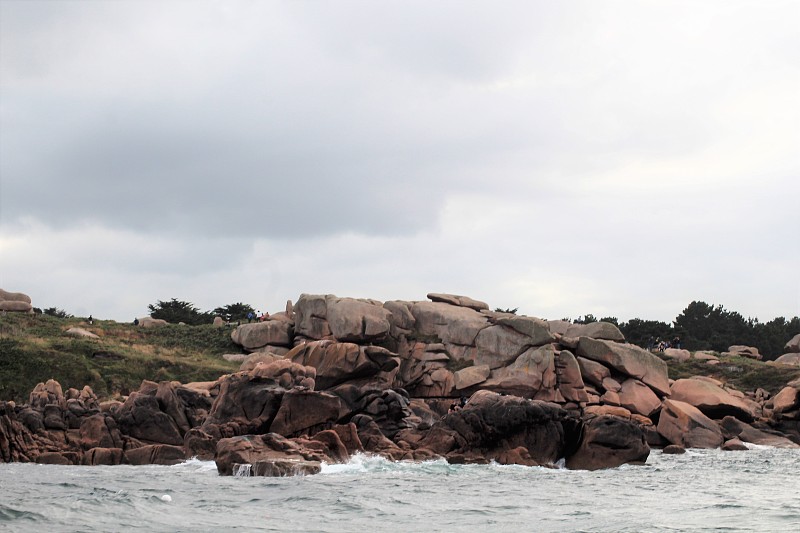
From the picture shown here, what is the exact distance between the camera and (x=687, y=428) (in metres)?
48.7

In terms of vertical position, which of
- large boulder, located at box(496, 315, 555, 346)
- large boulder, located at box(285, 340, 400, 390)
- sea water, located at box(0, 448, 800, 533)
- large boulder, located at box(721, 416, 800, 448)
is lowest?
sea water, located at box(0, 448, 800, 533)

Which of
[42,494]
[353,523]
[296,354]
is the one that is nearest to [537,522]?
[353,523]

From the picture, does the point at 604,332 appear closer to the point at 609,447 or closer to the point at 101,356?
the point at 609,447

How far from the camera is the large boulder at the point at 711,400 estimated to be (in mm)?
53125

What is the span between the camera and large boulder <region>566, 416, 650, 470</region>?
36906mm

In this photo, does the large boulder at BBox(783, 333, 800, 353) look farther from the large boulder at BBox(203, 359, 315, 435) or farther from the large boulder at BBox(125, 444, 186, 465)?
the large boulder at BBox(125, 444, 186, 465)

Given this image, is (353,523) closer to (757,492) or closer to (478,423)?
(757,492)

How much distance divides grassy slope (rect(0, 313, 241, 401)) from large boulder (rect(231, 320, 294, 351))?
2.28 meters

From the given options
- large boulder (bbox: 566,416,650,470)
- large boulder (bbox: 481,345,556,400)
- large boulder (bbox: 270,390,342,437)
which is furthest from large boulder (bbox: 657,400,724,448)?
large boulder (bbox: 270,390,342,437)

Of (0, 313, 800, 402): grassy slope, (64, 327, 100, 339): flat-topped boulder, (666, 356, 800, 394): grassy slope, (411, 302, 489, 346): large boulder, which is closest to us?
(0, 313, 800, 402): grassy slope

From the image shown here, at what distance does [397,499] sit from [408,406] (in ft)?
60.7

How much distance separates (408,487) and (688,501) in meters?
8.55

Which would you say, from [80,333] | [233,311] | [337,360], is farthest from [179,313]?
[337,360]

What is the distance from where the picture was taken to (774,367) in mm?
70312
